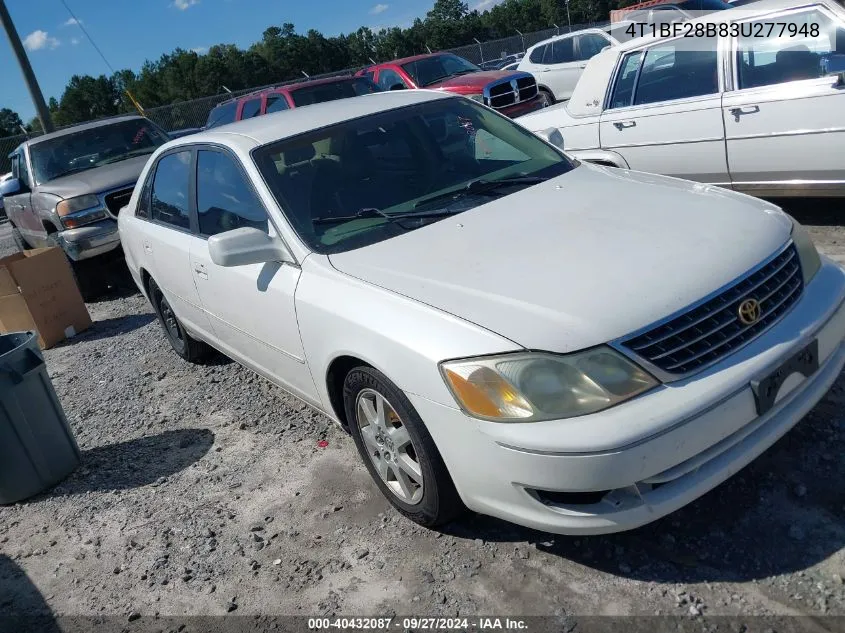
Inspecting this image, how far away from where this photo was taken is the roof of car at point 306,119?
3.94 metres

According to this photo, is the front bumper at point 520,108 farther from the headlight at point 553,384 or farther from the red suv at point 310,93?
the headlight at point 553,384

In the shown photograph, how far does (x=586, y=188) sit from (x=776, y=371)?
4.64ft

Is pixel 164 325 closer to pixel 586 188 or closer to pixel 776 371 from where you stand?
pixel 586 188

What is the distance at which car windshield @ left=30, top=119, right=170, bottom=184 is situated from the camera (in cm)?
897

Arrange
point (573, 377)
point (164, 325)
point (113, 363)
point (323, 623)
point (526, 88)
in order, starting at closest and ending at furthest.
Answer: point (573, 377)
point (323, 623)
point (164, 325)
point (113, 363)
point (526, 88)

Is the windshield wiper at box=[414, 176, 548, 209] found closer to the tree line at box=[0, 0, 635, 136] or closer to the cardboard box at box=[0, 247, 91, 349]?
the cardboard box at box=[0, 247, 91, 349]

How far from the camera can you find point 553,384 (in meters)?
2.44

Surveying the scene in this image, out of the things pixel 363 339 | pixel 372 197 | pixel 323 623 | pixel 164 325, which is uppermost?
pixel 372 197

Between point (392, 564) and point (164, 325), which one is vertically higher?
point (164, 325)

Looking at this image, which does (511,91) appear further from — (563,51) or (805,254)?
(805,254)

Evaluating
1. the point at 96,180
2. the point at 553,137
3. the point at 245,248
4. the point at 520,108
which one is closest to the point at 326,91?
the point at 520,108

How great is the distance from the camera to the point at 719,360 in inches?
98.7

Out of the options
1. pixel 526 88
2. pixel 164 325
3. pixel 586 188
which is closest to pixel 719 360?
pixel 586 188

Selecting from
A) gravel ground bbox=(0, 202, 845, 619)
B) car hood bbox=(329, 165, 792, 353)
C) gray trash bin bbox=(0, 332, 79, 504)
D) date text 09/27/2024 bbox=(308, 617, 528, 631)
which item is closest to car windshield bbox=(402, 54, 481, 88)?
gravel ground bbox=(0, 202, 845, 619)
